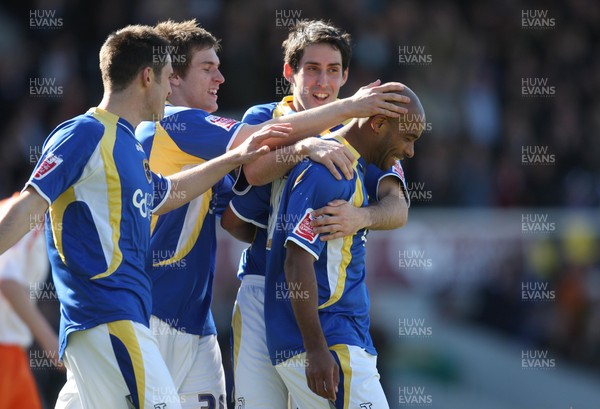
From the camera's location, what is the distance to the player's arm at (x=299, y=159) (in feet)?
16.5

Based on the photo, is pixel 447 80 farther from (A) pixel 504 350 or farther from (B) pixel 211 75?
(B) pixel 211 75

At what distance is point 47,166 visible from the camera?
460 cm

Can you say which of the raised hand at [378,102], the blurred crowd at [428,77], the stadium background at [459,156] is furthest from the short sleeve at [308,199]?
the blurred crowd at [428,77]

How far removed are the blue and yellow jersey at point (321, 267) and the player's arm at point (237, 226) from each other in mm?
554

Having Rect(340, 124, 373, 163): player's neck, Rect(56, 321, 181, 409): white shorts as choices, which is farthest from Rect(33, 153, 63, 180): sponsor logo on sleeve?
Rect(340, 124, 373, 163): player's neck

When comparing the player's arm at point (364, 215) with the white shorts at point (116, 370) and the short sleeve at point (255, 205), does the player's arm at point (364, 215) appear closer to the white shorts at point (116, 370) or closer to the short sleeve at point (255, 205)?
the short sleeve at point (255, 205)

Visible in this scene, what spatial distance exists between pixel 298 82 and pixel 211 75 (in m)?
0.54

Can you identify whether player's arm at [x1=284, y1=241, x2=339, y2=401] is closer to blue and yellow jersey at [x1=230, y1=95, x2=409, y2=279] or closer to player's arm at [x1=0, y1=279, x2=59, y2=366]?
blue and yellow jersey at [x1=230, y1=95, x2=409, y2=279]

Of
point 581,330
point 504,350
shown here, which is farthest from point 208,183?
point 581,330

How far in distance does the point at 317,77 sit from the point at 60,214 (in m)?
1.95

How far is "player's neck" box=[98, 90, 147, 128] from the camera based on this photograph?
506 cm

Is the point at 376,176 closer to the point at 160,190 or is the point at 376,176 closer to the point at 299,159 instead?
the point at 299,159

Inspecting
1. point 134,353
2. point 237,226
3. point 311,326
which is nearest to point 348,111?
point 237,226

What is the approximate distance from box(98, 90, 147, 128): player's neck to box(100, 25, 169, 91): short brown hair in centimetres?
4
